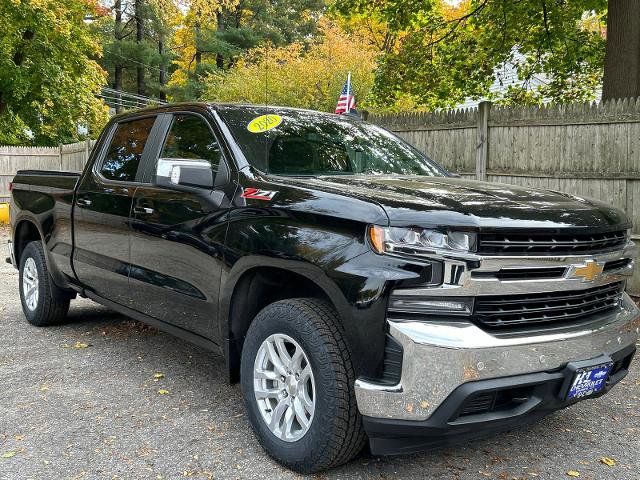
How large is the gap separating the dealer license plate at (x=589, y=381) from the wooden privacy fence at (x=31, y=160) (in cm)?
1766

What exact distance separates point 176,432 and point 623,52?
25.0 feet

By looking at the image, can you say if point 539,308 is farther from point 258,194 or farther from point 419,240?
point 258,194

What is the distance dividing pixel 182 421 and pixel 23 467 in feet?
2.92

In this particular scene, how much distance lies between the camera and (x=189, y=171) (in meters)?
3.63

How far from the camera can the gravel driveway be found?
3.14 m

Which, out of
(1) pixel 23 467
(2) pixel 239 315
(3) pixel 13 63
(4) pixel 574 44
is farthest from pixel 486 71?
(3) pixel 13 63

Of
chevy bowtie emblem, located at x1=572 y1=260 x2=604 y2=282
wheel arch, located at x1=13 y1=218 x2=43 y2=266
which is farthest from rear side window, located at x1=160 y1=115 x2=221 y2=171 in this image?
wheel arch, located at x1=13 y1=218 x2=43 y2=266

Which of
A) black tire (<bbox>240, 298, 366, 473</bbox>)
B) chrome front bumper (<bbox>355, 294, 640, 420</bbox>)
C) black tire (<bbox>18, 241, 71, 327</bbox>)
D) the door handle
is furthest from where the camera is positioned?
black tire (<bbox>18, 241, 71, 327</bbox>)

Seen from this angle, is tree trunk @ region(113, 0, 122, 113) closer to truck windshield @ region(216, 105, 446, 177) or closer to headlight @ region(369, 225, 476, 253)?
truck windshield @ region(216, 105, 446, 177)

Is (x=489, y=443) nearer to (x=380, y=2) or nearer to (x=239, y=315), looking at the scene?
(x=239, y=315)

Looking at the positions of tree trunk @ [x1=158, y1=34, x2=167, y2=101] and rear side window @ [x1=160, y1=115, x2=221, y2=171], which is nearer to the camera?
rear side window @ [x1=160, y1=115, x2=221, y2=171]

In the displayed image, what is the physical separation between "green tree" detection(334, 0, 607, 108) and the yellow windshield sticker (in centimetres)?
803

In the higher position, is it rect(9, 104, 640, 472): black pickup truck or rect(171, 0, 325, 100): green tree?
rect(171, 0, 325, 100): green tree

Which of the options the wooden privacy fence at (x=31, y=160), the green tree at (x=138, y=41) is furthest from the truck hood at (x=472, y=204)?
the green tree at (x=138, y=41)
